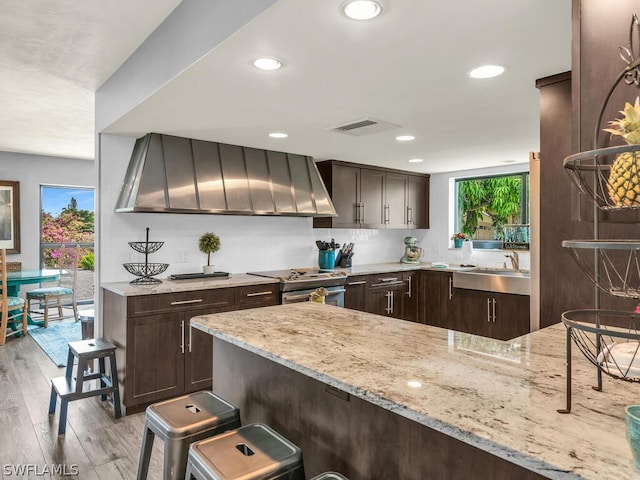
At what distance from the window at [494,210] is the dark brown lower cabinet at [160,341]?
352cm

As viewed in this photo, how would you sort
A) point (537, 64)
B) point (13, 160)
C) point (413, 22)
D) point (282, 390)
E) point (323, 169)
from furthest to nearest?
point (13, 160) → point (323, 169) → point (537, 64) → point (282, 390) → point (413, 22)

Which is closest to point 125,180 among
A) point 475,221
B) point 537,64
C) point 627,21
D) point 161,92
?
point 161,92

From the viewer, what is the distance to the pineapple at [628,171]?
0.83m

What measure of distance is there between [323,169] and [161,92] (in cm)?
273

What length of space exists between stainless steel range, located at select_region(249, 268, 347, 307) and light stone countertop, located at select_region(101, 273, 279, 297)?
14 cm

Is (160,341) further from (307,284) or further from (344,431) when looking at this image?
A: (344,431)

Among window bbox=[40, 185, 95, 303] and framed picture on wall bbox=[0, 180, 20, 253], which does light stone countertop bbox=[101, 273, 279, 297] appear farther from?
window bbox=[40, 185, 95, 303]

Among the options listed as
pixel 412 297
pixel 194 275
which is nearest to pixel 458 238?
pixel 412 297

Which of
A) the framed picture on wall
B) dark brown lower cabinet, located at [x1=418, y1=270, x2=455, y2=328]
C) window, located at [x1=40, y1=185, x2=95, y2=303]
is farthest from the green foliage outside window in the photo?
the framed picture on wall

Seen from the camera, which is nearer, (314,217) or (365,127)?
(365,127)

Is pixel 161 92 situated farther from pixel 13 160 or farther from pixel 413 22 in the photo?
pixel 13 160

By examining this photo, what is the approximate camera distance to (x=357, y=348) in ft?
4.96

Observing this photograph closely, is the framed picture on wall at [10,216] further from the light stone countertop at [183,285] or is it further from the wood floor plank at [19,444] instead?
the wood floor plank at [19,444]

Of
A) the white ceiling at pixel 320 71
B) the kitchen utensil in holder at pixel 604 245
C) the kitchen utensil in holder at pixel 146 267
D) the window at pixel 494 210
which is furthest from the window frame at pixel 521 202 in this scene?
the kitchen utensil in holder at pixel 604 245
